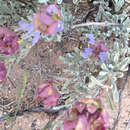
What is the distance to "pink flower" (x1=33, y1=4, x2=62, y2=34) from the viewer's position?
0.83m

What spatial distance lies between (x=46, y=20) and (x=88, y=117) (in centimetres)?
39

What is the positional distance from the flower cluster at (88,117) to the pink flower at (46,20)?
305mm

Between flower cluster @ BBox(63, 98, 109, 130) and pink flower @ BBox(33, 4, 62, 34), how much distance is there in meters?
0.30

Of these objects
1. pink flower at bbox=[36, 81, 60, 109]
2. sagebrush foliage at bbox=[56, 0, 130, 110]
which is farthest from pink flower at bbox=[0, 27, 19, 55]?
sagebrush foliage at bbox=[56, 0, 130, 110]

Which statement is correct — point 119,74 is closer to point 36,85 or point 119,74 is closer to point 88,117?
point 88,117

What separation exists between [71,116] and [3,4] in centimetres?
91

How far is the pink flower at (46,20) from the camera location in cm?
83

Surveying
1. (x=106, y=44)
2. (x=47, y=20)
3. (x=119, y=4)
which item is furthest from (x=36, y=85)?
(x=47, y=20)

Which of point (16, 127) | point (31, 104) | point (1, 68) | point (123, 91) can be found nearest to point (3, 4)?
point (1, 68)

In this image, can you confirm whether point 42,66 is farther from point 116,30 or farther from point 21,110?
point 116,30

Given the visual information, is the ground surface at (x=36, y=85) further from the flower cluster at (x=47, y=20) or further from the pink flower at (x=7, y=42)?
the flower cluster at (x=47, y=20)

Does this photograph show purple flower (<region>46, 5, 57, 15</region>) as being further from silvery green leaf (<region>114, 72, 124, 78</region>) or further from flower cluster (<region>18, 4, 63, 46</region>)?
silvery green leaf (<region>114, 72, 124, 78</region>)

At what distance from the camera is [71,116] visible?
89 centimetres

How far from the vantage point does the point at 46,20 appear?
0.83 metres
